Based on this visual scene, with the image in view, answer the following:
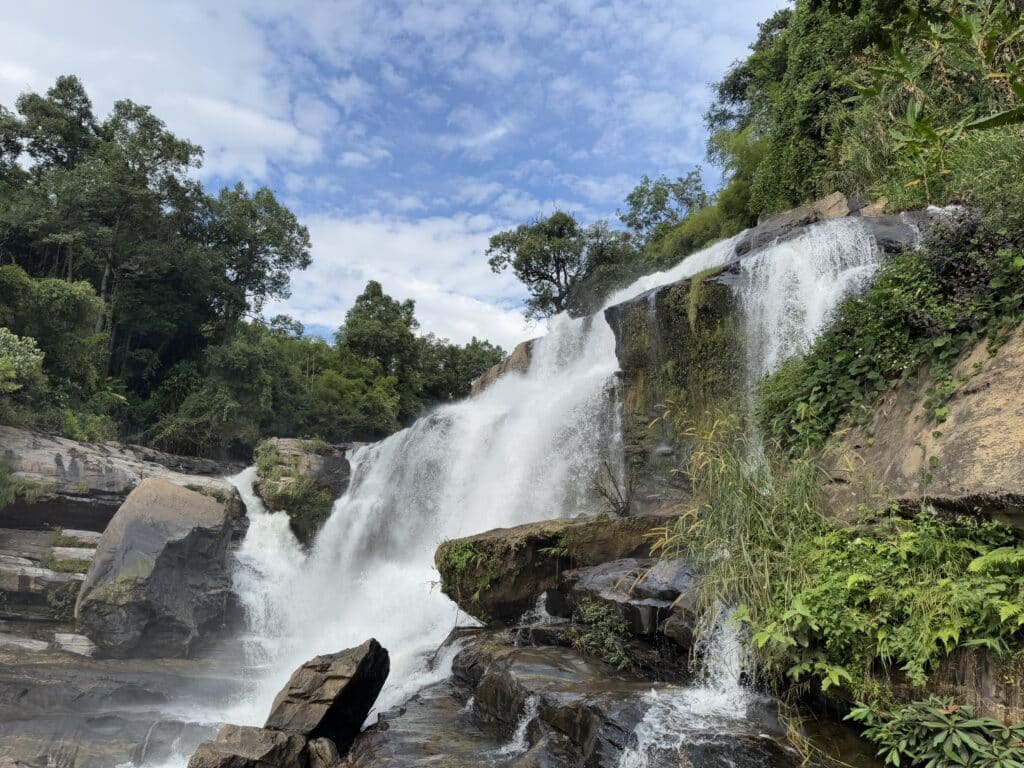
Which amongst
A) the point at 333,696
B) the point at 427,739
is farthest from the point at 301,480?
the point at 427,739

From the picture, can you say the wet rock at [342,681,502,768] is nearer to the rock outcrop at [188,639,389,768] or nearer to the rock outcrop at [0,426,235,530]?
the rock outcrop at [188,639,389,768]

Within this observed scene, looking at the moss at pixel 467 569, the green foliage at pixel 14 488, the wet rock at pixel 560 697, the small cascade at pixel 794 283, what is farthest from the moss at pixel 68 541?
the small cascade at pixel 794 283

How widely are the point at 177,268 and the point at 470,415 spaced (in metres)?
13.8

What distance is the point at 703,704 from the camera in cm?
506

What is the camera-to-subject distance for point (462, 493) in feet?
51.4

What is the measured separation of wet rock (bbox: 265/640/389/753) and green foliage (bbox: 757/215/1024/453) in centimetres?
519

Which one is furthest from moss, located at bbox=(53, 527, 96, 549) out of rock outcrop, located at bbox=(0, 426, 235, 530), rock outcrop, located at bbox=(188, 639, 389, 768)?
rock outcrop, located at bbox=(188, 639, 389, 768)

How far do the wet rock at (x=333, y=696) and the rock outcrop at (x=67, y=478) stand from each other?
989cm

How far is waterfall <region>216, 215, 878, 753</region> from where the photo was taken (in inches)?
374

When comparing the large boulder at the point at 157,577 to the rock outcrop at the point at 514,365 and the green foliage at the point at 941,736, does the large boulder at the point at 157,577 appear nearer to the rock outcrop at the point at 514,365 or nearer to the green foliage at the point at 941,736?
the rock outcrop at the point at 514,365

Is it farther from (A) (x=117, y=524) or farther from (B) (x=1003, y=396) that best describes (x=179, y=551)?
(B) (x=1003, y=396)

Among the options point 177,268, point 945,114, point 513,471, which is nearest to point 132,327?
point 177,268

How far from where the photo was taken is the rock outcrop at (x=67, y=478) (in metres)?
13.5

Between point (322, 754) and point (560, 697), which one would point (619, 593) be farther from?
point (322, 754)
